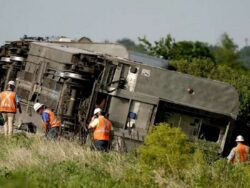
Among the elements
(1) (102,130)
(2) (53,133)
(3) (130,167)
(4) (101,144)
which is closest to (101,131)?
(1) (102,130)

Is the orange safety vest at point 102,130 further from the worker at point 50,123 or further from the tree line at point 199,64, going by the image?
the tree line at point 199,64

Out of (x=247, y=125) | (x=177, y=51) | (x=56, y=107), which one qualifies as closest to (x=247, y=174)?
(x=56, y=107)

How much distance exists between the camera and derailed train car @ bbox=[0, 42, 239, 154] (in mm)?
18500

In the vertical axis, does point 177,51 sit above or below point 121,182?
above

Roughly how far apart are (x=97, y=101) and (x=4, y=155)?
5281 millimetres

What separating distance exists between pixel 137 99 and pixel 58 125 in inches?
84.9

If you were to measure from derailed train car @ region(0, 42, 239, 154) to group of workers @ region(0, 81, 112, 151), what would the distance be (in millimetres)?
561

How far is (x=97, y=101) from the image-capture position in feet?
61.8

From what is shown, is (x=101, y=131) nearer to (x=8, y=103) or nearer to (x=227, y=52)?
(x=8, y=103)

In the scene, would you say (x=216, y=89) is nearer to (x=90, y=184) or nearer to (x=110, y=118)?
(x=110, y=118)

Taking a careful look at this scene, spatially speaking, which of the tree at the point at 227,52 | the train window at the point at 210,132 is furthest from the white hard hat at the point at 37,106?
the tree at the point at 227,52

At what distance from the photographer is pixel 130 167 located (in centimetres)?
1238

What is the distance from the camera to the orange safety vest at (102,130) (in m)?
17.3

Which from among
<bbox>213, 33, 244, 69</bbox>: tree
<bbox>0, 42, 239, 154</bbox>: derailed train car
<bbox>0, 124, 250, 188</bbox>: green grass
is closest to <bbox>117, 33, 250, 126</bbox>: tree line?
<bbox>0, 42, 239, 154</bbox>: derailed train car
